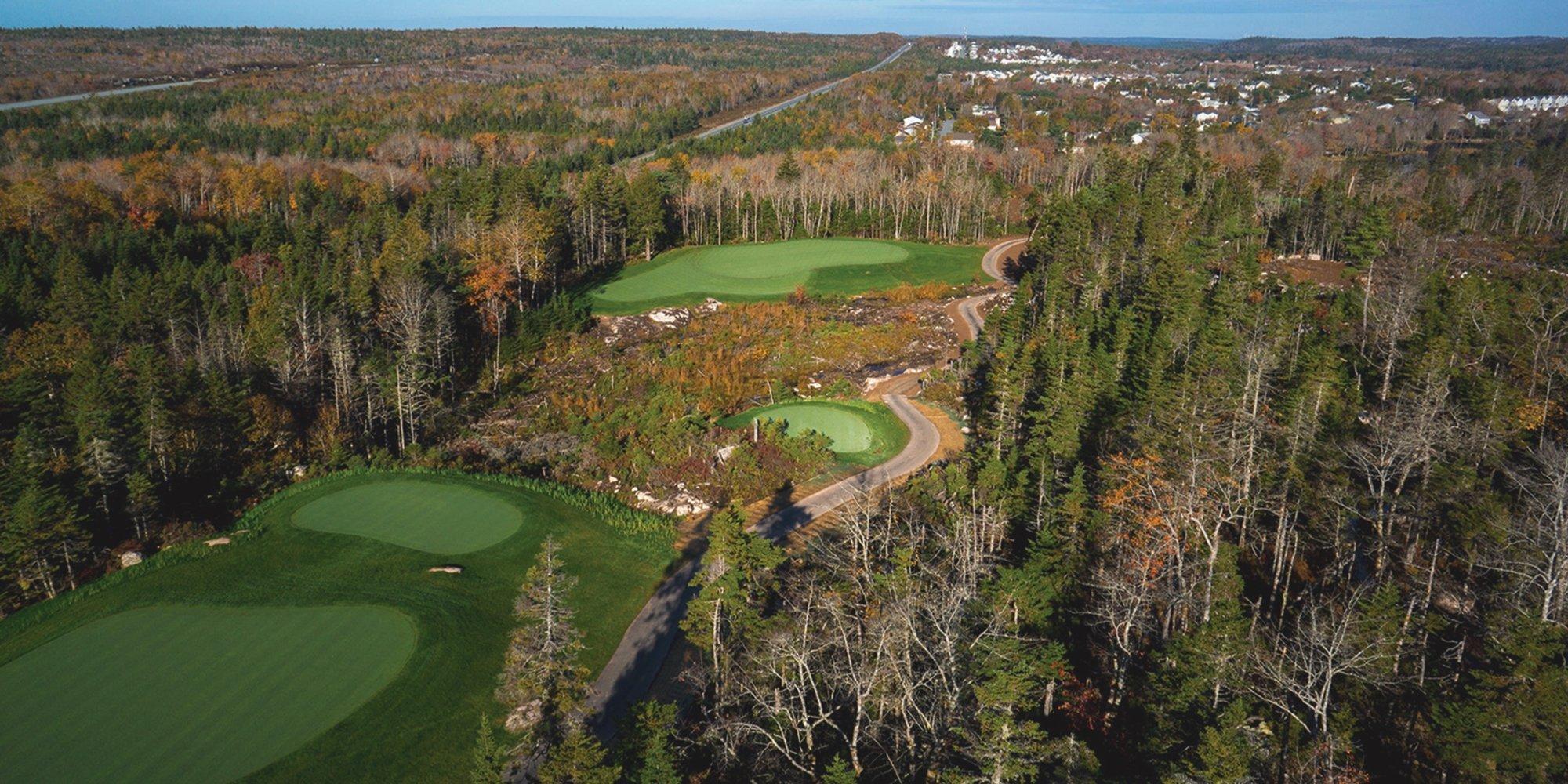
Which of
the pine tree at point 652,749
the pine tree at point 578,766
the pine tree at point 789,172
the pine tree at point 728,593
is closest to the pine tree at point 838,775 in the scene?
the pine tree at point 652,749

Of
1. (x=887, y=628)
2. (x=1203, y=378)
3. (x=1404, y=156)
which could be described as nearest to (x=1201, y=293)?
(x=1203, y=378)

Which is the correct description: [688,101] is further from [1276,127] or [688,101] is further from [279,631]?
[279,631]

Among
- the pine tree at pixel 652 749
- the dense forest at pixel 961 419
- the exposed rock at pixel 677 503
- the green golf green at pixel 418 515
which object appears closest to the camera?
the pine tree at pixel 652 749

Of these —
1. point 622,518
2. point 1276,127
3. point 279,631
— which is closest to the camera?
point 279,631

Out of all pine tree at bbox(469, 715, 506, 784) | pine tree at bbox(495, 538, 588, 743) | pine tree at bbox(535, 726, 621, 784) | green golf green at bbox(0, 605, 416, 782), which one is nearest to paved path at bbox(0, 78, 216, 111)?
green golf green at bbox(0, 605, 416, 782)

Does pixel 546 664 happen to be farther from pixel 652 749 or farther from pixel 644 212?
pixel 644 212

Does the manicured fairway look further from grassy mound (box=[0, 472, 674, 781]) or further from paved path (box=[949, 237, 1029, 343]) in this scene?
grassy mound (box=[0, 472, 674, 781])

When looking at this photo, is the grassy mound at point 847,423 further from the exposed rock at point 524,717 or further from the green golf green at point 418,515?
the exposed rock at point 524,717
